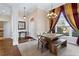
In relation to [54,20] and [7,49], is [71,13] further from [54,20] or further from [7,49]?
[7,49]

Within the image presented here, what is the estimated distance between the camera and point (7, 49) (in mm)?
2400

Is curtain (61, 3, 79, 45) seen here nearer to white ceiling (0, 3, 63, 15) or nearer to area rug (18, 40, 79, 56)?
white ceiling (0, 3, 63, 15)

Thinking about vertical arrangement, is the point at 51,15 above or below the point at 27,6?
below

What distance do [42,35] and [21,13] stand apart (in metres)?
0.56

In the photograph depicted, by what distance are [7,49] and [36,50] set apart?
0.53 metres

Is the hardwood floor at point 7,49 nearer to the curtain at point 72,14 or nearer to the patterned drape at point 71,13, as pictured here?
the patterned drape at point 71,13

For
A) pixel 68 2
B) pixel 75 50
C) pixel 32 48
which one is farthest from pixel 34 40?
pixel 68 2

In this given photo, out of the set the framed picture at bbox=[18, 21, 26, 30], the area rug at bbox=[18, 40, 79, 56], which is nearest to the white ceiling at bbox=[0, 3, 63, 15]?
the framed picture at bbox=[18, 21, 26, 30]

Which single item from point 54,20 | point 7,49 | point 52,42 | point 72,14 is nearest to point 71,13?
point 72,14

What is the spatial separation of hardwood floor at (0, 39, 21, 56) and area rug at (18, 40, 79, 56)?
9cm

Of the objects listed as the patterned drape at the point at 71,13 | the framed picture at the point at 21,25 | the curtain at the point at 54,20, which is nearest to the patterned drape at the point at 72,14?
the patterned drape at the point at 71,13

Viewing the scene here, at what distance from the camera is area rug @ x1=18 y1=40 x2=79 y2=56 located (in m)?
2.37

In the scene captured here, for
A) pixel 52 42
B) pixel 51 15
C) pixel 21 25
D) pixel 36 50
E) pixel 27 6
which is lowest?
pixel 36 50

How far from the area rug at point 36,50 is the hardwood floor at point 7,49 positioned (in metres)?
0.09
